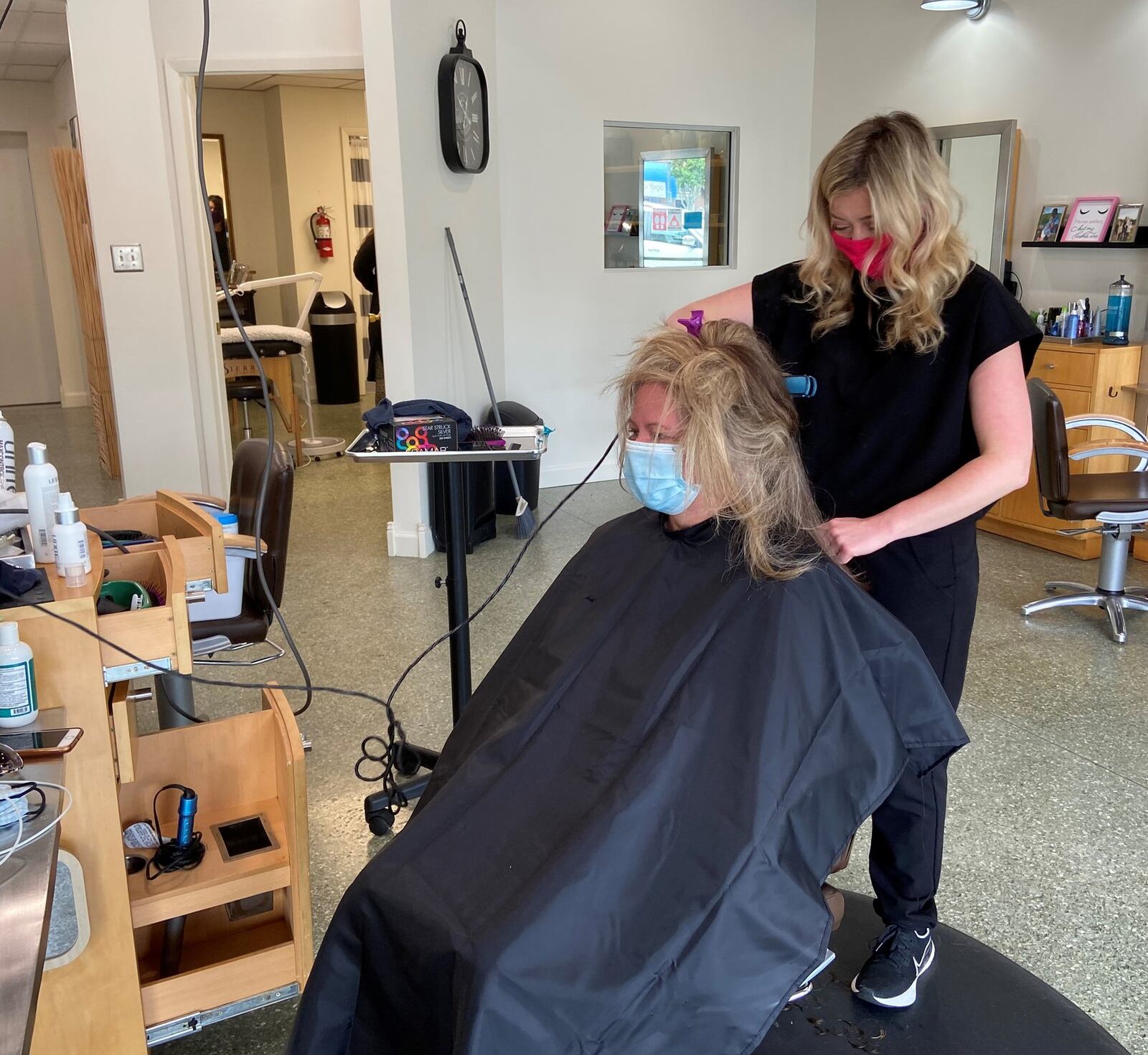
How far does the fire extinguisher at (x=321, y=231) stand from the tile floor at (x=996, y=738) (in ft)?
13.7

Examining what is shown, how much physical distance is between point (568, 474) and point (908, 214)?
411 centimetres

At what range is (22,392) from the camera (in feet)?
27.8

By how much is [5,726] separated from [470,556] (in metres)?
3.00

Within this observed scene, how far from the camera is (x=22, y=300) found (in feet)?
27.4

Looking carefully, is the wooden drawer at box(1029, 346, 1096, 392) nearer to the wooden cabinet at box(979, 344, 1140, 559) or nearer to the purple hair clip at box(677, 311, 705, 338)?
the wooden cabinet at box(979, 344, 1140, 559)

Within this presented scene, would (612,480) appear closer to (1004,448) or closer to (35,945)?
(1004,448)

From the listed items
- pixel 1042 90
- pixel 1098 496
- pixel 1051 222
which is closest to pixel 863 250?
pixel 1098 496

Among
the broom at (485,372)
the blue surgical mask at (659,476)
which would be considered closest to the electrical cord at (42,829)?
the blue surgical mask at (659,476)

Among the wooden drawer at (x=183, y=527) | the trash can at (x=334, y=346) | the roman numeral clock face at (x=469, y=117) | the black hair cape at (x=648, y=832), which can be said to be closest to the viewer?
the black hair cape at (x=648, y=832)

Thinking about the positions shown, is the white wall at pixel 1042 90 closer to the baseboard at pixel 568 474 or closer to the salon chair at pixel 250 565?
the baseboard at pixel 568 474

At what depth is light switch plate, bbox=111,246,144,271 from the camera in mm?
4281

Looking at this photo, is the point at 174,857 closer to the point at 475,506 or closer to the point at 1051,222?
the point at 475,506

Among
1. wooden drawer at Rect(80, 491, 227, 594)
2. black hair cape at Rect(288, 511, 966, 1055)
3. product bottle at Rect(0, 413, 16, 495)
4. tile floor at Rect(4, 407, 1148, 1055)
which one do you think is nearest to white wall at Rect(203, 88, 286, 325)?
tile floor at Rect(4, 407, 1148, 1055)

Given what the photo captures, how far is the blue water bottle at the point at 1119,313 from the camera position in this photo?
4.08 metres
